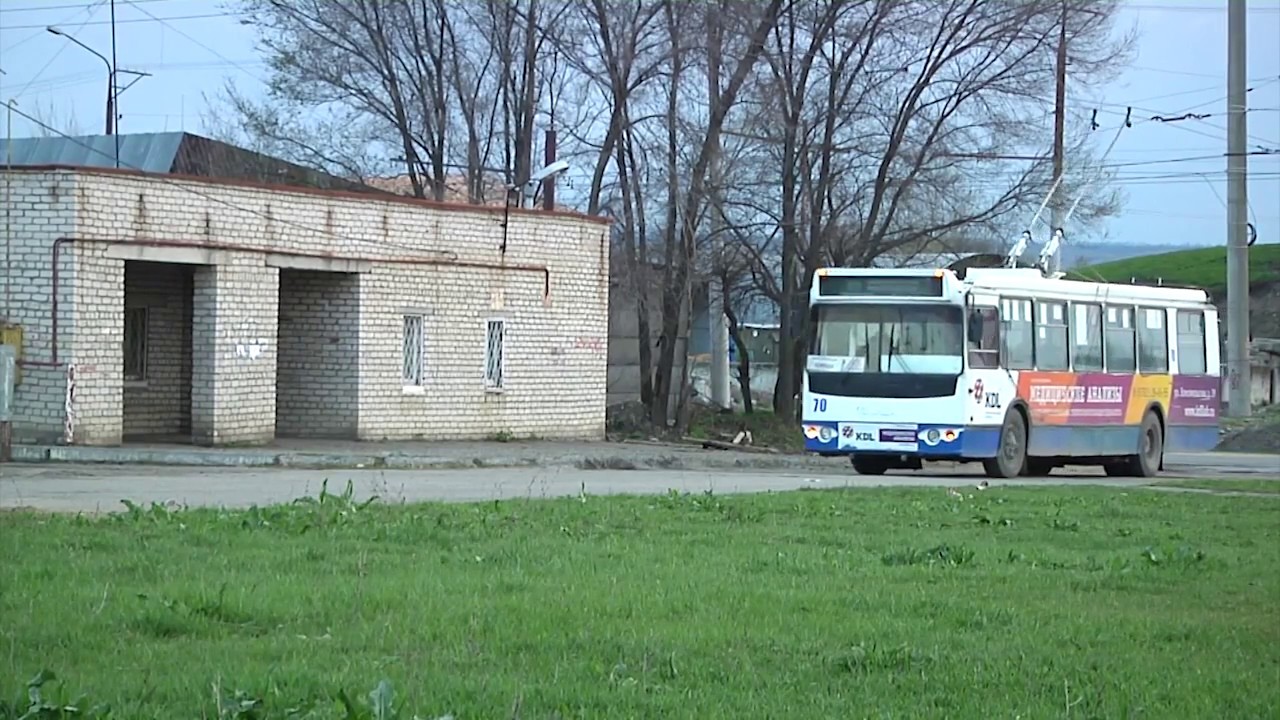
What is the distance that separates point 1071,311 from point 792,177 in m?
11.7

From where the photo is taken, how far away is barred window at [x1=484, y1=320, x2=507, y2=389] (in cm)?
3250

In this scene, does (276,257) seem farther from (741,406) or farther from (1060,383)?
(741,406)

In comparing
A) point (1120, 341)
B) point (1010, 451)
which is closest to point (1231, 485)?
point (1010, 451)

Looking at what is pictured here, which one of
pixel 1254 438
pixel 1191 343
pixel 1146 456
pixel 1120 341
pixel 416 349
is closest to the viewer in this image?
pixel 1120 341

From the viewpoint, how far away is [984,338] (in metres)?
25.7

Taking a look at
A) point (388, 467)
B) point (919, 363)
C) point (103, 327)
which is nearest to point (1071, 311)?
point (919, 363)

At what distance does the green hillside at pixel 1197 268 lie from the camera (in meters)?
80.9

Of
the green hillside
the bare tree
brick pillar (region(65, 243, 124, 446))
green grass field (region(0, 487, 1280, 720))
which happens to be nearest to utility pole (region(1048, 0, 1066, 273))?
the bare tree

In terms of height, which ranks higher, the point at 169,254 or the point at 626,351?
Answer: the point at 169,254

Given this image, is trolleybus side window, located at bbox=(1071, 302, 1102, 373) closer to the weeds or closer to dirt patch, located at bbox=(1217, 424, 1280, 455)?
the weeds

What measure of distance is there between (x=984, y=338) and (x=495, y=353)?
10470 millimetres

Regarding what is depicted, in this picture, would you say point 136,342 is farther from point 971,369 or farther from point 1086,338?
point 1086,338

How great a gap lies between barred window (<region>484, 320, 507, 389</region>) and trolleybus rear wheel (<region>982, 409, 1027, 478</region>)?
33.0 feet

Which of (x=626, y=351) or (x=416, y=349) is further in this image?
(x=626, y=351)
